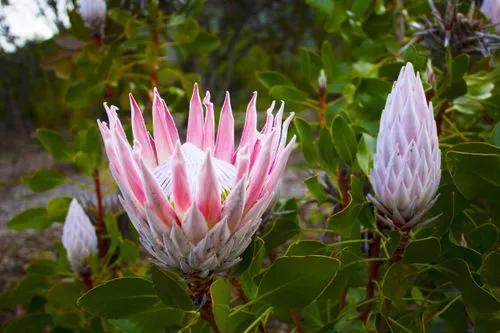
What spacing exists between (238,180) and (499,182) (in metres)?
0.38

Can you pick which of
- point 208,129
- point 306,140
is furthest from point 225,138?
point 306,140

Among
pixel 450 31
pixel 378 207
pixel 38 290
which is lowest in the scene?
pixel 38 290

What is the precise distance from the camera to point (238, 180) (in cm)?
→ 68

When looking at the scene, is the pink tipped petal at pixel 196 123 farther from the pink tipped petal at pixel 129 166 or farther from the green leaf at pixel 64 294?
the green leaf at pixel 64 294

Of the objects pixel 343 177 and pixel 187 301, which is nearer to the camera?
pixel 187 301

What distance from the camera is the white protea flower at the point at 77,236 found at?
1.38 metres

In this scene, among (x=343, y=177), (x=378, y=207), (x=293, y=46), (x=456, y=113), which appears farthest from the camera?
(x=293, y=46)

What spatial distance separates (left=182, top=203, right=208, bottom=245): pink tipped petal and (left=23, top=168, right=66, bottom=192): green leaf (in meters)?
1.01

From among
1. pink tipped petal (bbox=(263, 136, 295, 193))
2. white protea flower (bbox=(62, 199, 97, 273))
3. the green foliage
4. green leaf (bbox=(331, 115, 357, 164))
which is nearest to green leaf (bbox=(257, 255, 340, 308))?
the green foliage

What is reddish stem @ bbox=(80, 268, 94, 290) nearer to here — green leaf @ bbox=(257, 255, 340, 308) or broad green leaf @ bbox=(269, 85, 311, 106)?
broad green leaf @ bbox=(269, 85, 311, 106)

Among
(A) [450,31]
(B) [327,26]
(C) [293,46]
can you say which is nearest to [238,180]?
(A) [450,31]

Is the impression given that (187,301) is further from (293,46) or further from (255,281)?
(293,46)

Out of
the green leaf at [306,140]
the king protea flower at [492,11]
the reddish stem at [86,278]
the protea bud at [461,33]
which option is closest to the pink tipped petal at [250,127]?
the green leaf at [306,140]

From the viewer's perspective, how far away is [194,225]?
26.3 inches
